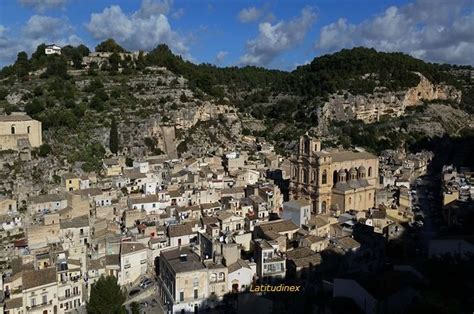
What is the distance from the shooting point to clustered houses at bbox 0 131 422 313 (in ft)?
72.3

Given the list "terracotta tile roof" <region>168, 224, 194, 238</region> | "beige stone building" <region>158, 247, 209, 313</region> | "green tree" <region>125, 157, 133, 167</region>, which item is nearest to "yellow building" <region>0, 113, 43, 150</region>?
"green tree" <region>125, 157, 133, 167</region>

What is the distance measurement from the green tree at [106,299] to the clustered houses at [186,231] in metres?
2.30

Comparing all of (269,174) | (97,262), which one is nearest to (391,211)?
(269,174)

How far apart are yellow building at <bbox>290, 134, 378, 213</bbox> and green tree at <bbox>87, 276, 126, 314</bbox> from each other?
1866 cm

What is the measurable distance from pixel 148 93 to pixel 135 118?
7.33 m

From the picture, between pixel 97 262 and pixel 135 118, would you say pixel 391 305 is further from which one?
pixel 135 118

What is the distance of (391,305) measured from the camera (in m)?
19.2

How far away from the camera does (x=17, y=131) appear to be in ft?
130

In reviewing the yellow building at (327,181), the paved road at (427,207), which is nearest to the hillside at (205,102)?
the paved road at (427,207)

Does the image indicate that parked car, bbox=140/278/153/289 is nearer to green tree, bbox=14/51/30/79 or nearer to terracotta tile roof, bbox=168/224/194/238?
terracotta tile roof, bbox=168/224/194/238

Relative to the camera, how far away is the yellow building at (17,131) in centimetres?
3925

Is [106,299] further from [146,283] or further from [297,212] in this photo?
[297,212]

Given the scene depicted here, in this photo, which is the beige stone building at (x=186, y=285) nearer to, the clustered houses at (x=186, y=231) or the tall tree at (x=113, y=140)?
the clustered houses at (x=186, y=231)

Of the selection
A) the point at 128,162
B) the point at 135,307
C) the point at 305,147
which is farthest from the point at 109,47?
the point at 135,307
